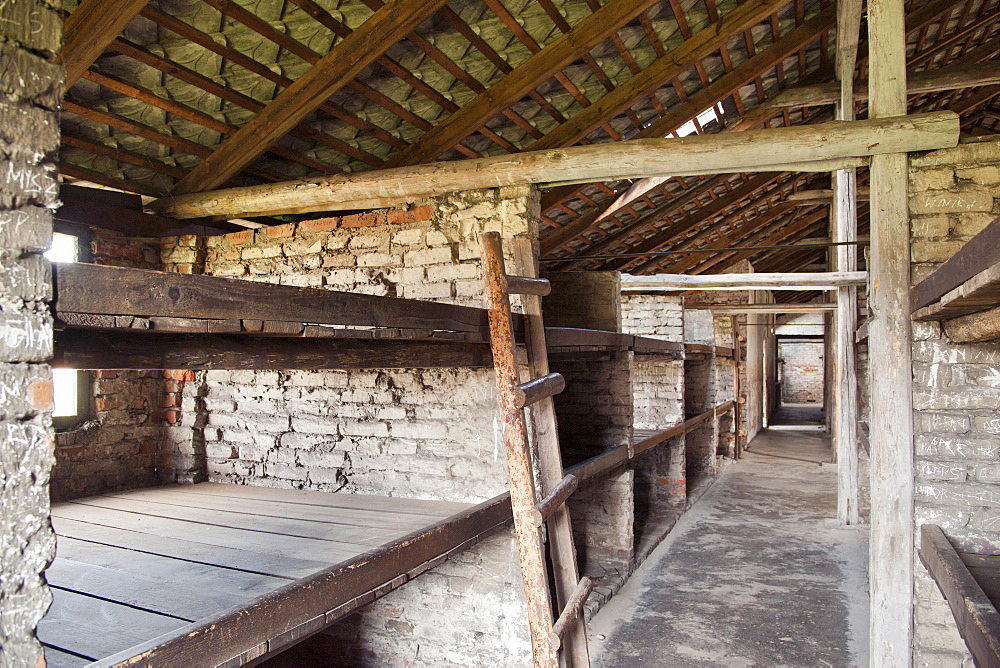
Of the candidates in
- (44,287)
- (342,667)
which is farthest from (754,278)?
(44,287)

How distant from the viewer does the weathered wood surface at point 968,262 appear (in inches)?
61.4

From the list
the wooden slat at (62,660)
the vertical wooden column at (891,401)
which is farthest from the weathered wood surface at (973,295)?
the wooden slat at (62,660)

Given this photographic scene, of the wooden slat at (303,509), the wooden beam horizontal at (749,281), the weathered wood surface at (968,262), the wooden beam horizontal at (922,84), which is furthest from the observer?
the wooden beam horizontal at (922,84)

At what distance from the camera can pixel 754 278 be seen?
6.80 m

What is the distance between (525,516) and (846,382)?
584 cm

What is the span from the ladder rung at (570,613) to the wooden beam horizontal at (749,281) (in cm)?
385

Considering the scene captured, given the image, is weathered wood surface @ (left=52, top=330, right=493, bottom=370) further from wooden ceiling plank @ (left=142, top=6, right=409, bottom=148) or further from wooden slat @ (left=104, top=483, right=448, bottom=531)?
wooden ceiling plank @ (left=142, top=6, right=409, bottom=148)

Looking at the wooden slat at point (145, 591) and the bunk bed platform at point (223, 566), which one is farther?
the wooden slat at point (145, 591)

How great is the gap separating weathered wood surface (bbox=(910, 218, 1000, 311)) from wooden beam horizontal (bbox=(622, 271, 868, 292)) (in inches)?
154

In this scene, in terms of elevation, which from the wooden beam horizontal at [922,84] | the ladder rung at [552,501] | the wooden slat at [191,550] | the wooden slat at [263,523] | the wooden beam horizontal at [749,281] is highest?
the wooden beam horizontal at [922,84]

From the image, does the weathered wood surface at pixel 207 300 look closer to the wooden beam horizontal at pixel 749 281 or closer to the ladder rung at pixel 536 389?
the ladder rung at pixel 536 389

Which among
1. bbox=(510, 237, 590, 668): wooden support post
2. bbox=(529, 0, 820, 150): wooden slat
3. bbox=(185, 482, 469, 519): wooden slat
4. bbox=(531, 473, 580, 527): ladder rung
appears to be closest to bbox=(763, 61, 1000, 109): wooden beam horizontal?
bbox=(529, 0, 820, 150): wooden slat

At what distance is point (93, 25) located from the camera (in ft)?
7.97

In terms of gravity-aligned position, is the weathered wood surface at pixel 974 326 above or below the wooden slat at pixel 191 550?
above
